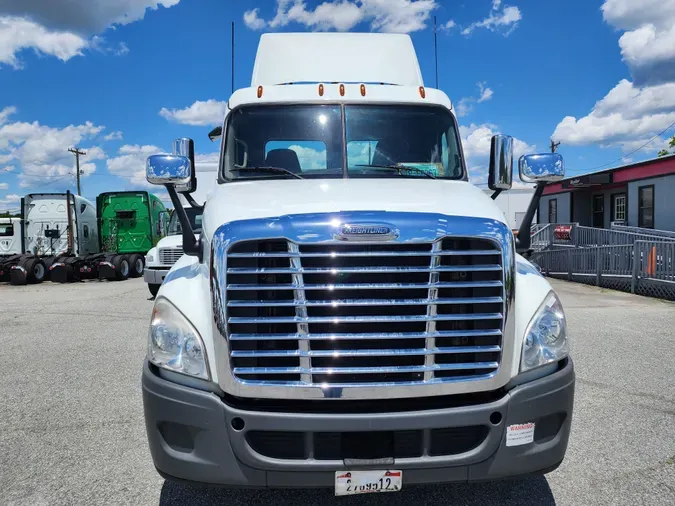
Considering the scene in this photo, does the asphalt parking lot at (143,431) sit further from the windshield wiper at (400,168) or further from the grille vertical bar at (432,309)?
the windshield wiper at (400,168)

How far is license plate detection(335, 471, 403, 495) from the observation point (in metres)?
2.48

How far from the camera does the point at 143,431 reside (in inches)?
171

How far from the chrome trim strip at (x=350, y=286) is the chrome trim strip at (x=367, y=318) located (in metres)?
0.03

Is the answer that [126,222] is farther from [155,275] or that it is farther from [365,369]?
[365,369]

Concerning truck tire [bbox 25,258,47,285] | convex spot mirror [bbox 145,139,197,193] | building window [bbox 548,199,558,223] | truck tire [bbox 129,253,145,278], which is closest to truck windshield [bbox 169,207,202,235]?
truck tire [bbox 129,253,145,278]

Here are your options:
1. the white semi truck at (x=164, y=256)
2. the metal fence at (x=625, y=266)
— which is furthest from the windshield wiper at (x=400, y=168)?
the metal fence at (x=625, y=266)

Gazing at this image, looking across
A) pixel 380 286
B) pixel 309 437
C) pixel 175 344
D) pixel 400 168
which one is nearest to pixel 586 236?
pixel 400 168

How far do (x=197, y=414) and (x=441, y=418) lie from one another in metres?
1.13

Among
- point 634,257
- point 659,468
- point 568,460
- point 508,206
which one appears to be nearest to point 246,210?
point 568,460

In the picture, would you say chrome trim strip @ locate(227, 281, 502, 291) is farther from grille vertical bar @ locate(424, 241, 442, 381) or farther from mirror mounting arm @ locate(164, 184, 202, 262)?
mirror mounting arm @ locate(164, 184, 202, 262)

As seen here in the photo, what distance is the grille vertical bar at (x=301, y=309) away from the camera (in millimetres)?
2566

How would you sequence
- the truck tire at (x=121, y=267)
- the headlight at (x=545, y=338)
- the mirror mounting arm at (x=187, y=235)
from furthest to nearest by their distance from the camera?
the truck tire at (x=121, y=267) < the mirror mounting arm at (x=187, y=235) < the headlight at (x=545, y=338)

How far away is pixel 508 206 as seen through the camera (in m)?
33.7

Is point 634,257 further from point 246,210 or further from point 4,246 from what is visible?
point 4,246
